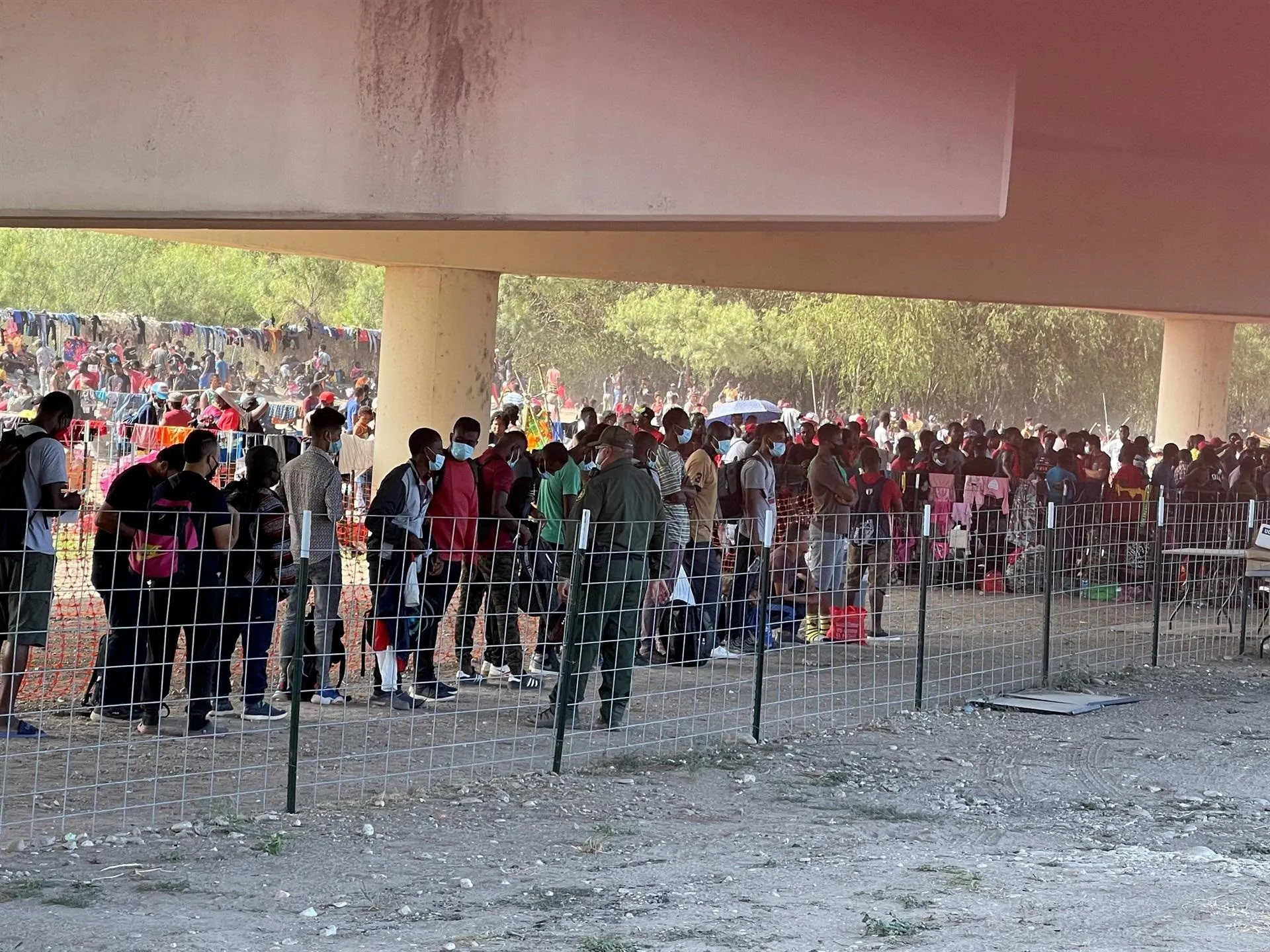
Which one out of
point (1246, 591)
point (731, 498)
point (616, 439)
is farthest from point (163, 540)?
point (1246, 591)

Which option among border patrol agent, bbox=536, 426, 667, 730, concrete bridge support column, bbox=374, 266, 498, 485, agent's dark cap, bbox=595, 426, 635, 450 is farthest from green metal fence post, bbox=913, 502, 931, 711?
concrete bridge support column, bbox=374, 266, 498, 485

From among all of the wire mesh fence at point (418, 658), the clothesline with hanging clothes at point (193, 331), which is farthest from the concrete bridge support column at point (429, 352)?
the clothesline with hanging clothes at point (193, 331)

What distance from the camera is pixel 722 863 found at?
21.7ft

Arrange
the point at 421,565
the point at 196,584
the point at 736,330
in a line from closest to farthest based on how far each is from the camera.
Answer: the point at 196,584 → the point at 421,565 → the point at 736,330

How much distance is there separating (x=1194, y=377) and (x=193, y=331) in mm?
27846

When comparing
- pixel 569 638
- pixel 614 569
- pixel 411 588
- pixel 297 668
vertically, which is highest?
pixel 614 569

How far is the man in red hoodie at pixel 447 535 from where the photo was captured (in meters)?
9.74

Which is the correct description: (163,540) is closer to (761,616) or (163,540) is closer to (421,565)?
(421,565)


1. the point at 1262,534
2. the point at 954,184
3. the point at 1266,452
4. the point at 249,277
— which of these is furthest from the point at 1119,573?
the point at 249,277

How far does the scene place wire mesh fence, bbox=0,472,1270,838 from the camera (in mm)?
7652

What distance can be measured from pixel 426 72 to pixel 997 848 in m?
4.81

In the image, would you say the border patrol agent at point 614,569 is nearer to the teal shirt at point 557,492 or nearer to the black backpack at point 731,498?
the teal shirt at point 557,492

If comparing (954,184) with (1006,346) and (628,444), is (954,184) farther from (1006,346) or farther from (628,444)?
(1006,346)

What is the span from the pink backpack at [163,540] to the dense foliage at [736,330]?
4061cm
